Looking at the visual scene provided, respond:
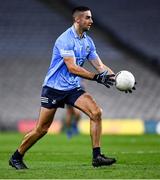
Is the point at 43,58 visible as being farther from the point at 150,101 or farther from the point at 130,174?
the point at 130,174

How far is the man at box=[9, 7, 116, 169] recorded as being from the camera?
975cm

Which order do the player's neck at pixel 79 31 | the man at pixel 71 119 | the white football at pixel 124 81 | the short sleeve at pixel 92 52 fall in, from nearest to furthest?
the white football at pixel 124 81 < the player's neck at pixel 79 31 < the short sleeve at pixel 92 52 < the man at pixel 71 119

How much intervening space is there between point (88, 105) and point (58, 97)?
475 millimetres

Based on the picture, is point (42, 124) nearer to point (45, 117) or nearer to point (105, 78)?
point (45, 117)

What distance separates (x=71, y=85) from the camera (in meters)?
9.99

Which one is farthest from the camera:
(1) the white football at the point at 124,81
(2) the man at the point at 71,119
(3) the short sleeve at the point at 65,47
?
(2) the man at the point at 71,119

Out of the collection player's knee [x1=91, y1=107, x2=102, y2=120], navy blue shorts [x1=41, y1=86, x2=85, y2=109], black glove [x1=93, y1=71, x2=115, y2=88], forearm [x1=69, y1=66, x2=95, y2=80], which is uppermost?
forearm [x1=69, y1=66, x2=95, y2=80]

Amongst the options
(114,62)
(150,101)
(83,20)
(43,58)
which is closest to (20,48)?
(43,58)

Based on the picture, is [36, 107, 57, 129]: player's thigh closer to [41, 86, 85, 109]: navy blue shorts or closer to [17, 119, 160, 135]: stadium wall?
[41, 86, 85, 109]: navy blue shorts

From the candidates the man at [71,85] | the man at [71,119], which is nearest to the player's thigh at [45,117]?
the man at [71,85]

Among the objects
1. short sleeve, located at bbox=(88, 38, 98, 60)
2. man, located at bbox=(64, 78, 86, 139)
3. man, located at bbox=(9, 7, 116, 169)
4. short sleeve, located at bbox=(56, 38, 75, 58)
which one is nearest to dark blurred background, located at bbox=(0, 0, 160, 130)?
man, located at bbox=(64, 78, 86, 139)

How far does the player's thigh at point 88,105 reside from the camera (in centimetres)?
972

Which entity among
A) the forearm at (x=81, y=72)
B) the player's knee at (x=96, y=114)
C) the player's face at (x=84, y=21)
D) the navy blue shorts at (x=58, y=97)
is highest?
the player's face at (x=84, y=21)

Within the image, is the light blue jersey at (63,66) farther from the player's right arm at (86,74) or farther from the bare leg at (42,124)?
the bare leg at (42,124)
